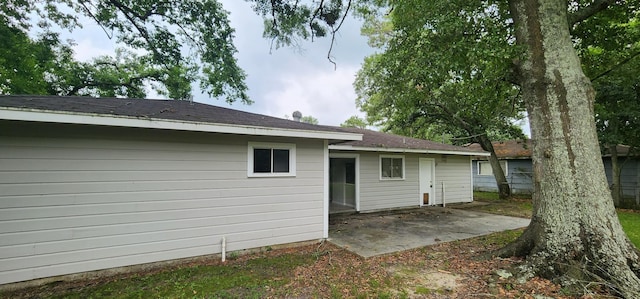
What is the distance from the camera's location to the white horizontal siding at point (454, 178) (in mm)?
11195

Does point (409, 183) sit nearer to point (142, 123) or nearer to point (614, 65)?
point (614, 65)

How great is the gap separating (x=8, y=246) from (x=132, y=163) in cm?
169

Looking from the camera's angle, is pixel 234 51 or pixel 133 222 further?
pixel 234 51

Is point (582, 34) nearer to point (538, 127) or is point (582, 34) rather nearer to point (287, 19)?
point (538, 127)

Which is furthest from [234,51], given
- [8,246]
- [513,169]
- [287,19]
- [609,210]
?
[513,169]

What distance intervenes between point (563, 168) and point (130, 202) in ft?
21.6

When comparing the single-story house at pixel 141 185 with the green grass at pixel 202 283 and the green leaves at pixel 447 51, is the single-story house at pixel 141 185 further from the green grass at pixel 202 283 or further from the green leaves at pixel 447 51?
the green leaves at pixel 447 51

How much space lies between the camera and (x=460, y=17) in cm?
555

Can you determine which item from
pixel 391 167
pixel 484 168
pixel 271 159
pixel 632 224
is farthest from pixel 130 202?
pixel 484 168

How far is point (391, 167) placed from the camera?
10055 millimetres

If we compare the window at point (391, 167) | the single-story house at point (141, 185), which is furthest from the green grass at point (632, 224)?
the single-story house at point (141, 185)

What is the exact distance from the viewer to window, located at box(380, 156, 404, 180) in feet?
32.2

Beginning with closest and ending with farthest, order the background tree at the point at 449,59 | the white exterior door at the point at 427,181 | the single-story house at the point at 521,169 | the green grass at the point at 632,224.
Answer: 1. the background tree at the point at 449,59
2. the green grass at the point at 632,224
3. the white exterior door at the point at 427,181
4. the single-story house at the point at 521,169

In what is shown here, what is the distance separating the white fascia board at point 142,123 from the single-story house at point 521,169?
39.7 ft
